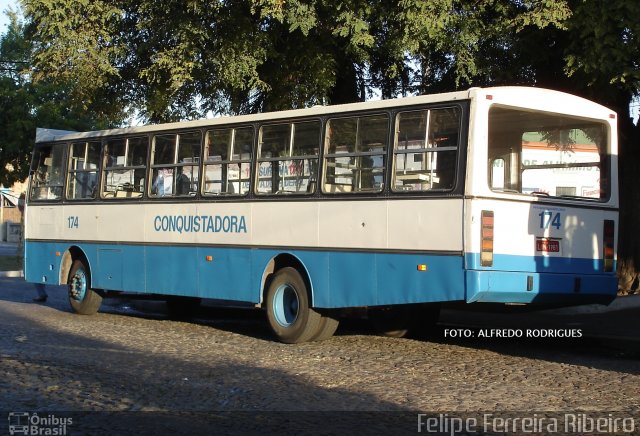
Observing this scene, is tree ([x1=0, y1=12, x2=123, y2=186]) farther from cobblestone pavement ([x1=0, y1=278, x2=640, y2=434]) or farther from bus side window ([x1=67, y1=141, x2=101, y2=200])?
cobblestone pavement ([x1=0, y1=278, x2=640, y2=434])

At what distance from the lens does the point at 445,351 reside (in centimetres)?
1134

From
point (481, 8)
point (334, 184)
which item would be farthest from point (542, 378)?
point (481, 8)

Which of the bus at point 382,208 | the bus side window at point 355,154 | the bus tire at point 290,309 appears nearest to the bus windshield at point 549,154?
the bus at point 382,208

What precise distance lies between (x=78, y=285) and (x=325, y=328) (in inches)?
215

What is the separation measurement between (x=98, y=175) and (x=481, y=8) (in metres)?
6.85

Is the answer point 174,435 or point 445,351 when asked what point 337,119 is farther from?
point 174,435

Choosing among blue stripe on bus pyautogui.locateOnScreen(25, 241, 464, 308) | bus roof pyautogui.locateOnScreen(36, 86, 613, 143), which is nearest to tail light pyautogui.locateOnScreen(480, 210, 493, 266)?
blue stripe on bus pyautogui.locateOnScreen(25, 241, 464, 308)

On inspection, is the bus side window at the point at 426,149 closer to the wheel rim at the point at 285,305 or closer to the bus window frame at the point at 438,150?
the bus window frame at the point at 438,150

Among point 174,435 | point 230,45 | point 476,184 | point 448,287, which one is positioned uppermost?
point 230,45

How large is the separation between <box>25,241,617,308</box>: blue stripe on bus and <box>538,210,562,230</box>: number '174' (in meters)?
0.46

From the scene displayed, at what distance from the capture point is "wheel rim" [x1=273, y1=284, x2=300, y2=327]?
476 inches

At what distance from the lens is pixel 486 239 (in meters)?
10.0

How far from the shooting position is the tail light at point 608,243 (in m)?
11.5

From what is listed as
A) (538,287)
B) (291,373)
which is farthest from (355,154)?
(291,373)
